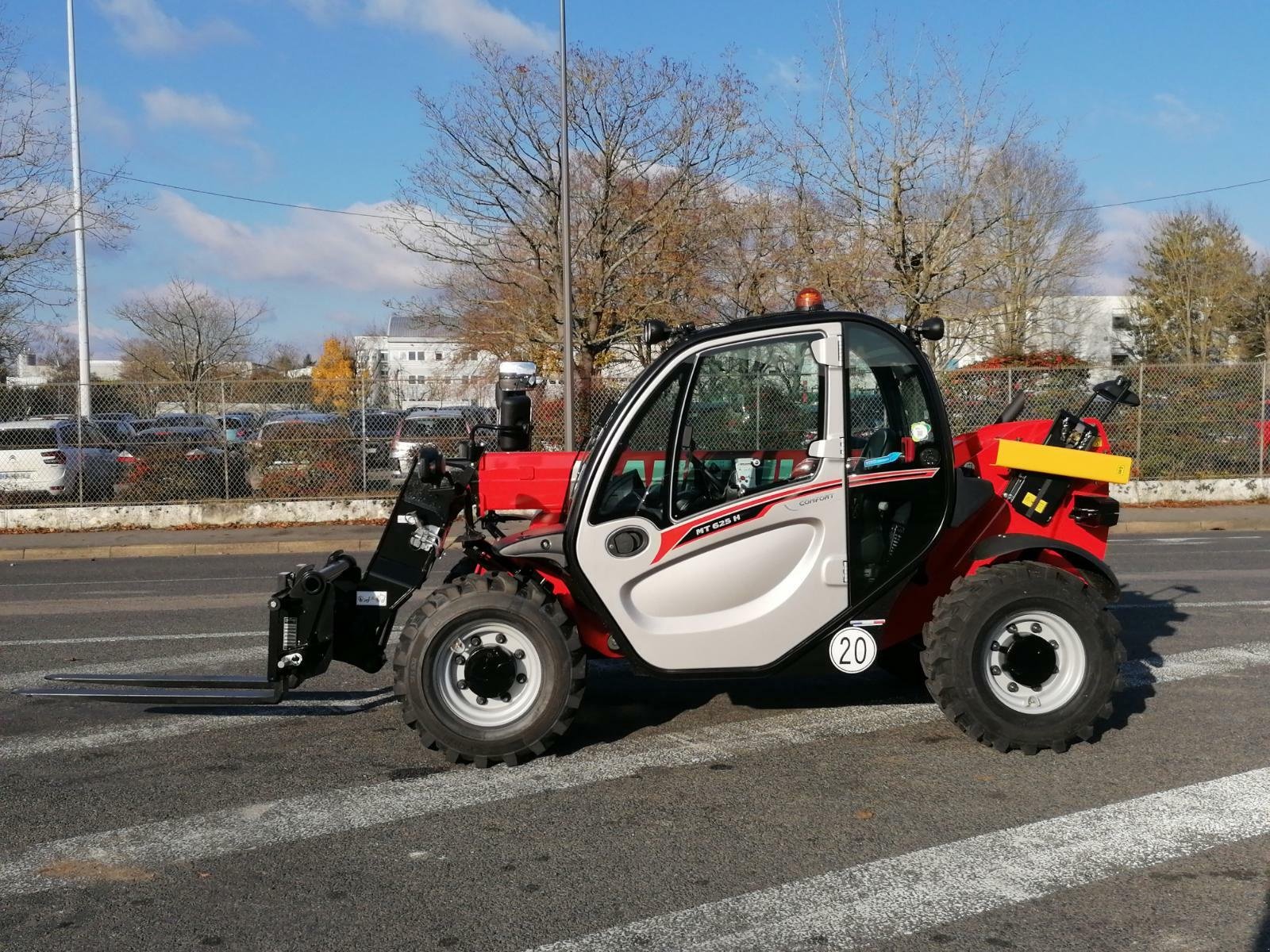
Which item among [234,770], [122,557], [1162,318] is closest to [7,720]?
[234,770]

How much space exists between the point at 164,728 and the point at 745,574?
3135 millimetres

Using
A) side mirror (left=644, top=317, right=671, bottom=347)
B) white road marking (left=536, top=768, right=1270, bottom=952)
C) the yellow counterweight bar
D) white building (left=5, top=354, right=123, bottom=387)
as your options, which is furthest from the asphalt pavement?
white building (left=5, top=354, right=123, bottom=387)

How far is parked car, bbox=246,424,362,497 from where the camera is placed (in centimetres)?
1948

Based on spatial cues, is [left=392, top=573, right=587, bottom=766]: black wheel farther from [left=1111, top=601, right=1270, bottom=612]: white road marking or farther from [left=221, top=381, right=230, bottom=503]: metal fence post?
[left=221, top=381, right=230, bottom=503]: metal fence post

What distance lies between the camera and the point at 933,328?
5727 millimetres

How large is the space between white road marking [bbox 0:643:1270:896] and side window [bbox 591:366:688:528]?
1.13 meters

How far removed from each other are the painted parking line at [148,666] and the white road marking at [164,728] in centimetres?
126

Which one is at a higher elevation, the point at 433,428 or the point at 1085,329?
the point at 1085,329

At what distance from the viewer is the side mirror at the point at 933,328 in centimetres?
569

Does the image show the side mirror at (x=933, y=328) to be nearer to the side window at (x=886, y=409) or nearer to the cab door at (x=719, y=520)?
the side window at (x=886, y=409)

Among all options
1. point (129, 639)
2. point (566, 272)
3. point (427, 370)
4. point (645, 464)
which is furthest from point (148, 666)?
point (427, 370)

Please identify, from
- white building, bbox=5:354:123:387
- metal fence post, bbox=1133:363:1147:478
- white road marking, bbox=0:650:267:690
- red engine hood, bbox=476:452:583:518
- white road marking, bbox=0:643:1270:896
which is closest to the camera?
white road marking, bbox=0:643:1270:896

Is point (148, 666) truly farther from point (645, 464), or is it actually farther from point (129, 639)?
point (645, 464)

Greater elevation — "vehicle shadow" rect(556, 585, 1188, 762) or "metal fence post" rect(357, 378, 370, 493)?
"metal fence post" rect(357, 378, 370, 493)
